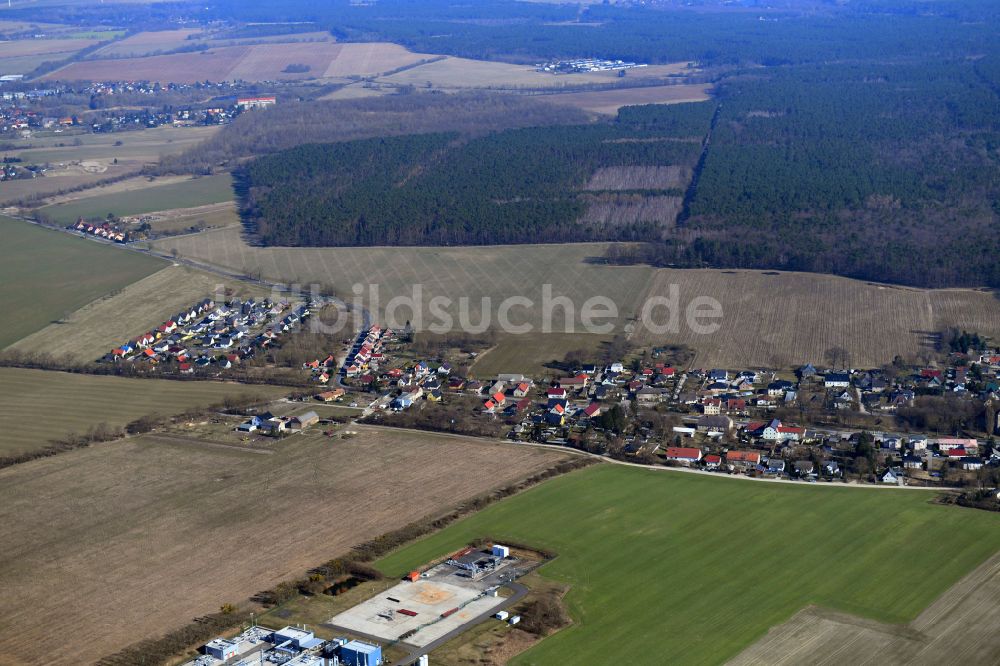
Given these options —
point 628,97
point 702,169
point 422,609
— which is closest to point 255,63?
point 628,97

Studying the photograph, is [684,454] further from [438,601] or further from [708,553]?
[438,601]

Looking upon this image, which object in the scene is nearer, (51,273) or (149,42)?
(51,273)

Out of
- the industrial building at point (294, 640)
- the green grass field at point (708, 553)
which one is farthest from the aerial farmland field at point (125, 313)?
the industrial building at point (294, 640)

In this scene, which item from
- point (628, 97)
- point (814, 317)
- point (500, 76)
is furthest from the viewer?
point (500, 76)

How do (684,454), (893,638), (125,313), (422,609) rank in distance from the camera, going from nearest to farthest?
(893,638), (422,609), (684,454), (125,313)

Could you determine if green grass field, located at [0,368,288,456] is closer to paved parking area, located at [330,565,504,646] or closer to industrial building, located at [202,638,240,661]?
industrial building, located at [202,638,240,661]

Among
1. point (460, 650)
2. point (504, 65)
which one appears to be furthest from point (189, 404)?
point (504, 65)
